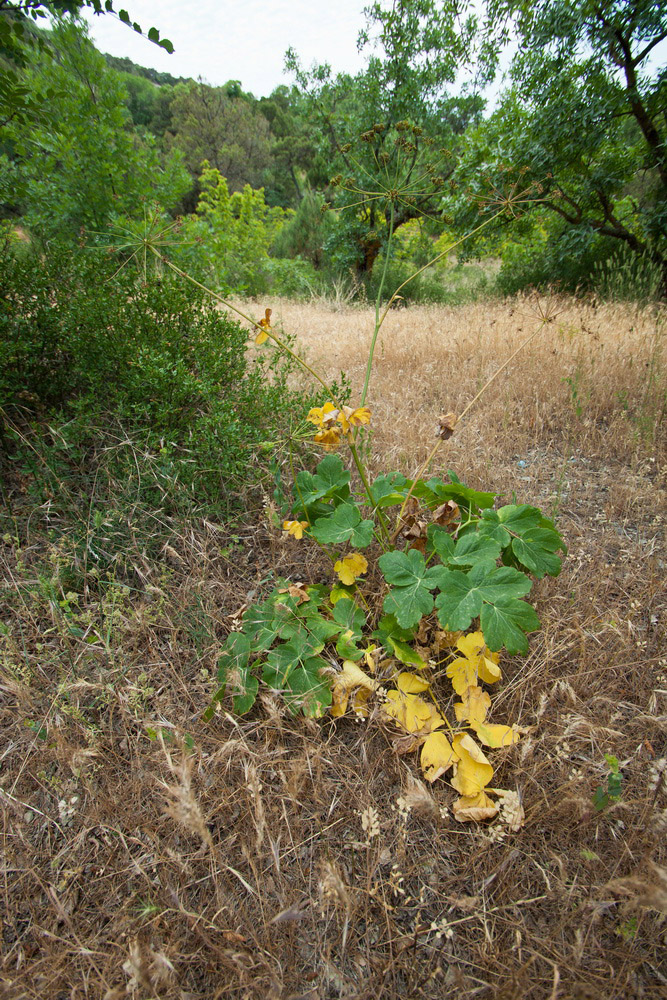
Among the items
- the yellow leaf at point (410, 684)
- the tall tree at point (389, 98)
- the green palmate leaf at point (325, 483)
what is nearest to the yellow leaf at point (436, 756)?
the yellow leaf at point (410, 684)

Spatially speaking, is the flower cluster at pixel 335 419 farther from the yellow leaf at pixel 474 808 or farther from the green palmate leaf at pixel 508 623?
the yellow leaf at pixel 474 808

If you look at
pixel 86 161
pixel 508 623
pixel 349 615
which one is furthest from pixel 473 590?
pixel 86 161

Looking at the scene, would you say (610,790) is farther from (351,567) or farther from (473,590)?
(351,567)

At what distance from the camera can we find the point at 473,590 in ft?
4.00

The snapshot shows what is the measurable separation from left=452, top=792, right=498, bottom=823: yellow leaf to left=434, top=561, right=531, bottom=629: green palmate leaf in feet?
1.41

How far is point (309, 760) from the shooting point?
1.20m

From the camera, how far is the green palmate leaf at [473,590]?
1170mm

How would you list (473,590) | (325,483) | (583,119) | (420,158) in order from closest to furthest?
(473,590), (325,483), (583,119), (420,158)

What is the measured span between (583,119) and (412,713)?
7049 mm

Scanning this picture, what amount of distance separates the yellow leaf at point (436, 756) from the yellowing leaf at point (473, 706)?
0.28 feet

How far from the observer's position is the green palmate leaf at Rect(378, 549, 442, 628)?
4.00ft

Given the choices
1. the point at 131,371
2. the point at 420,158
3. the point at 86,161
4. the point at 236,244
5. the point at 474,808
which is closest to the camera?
the point at 474,808

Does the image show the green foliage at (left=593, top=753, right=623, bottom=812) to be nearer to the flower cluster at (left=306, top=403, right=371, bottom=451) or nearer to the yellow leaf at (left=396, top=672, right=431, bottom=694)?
the yellow leaf at (left=396, top=672, right=431, bottom=694)

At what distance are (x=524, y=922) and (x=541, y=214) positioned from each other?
32.3 ft
